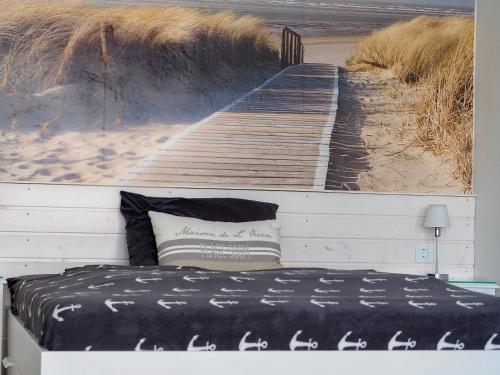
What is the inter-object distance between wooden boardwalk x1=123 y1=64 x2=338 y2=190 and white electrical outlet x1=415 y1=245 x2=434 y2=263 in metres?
0.61

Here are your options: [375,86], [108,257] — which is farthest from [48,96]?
[375,86]

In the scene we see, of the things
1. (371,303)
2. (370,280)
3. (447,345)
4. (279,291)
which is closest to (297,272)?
(370,280)

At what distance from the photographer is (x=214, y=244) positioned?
3812 millimetres

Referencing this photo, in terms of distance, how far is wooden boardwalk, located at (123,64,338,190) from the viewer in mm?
4305

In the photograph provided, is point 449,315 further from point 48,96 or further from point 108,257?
point 48,96

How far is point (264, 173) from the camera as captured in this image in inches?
173

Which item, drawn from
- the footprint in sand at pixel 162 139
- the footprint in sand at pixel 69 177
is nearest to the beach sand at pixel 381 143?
the footprint in sand at pixel 162 139

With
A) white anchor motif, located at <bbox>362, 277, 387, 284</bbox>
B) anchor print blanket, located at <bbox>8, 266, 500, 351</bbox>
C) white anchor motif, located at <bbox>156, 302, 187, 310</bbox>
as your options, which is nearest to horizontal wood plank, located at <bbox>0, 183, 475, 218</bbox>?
white anchor motif, located at <bbox>362, 277, 387, 284</bbox>

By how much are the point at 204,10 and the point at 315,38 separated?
597 millimetres

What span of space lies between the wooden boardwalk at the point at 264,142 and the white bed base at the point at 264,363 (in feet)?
6.18

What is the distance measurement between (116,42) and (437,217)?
1819 mm

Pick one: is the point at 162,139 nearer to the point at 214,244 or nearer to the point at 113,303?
the point at 214,244

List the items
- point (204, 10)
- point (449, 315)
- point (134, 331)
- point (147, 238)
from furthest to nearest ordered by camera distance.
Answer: point (204, 10)
point (147, 238)
point (449, 315)
point (134, 331)

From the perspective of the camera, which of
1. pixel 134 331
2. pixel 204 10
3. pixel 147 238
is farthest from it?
pixel 204 10
